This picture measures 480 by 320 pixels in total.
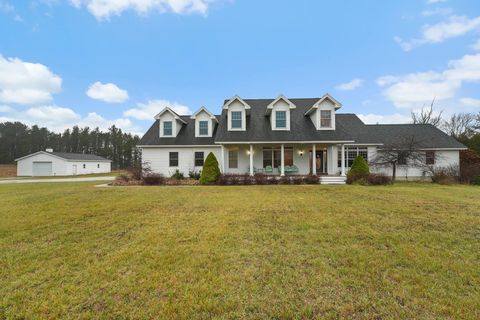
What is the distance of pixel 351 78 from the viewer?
79.5 ft

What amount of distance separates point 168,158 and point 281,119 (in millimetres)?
10492

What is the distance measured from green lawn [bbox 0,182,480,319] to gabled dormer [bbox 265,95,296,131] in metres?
11.4

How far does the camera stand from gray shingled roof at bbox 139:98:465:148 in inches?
640

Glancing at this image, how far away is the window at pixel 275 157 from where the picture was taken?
58.3 feet

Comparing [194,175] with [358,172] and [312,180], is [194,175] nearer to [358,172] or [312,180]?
[312,180]

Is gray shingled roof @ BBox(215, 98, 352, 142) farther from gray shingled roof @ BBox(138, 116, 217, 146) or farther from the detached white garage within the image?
the detached white garage

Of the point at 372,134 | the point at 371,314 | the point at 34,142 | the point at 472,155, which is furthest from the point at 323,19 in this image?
the point at 34,142

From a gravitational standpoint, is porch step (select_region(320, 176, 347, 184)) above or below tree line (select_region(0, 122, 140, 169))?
below

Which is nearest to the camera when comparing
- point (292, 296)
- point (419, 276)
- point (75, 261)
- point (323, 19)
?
point (292, 296)

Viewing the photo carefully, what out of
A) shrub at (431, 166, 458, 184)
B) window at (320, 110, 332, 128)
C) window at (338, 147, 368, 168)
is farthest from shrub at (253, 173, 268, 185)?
shrub at (431, 166, 458, 184)

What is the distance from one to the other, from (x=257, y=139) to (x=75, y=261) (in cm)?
1360

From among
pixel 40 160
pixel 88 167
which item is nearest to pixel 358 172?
pixel 88 167

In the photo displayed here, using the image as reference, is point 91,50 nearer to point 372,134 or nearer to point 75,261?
point 75,261

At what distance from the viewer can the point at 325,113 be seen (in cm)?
1695
